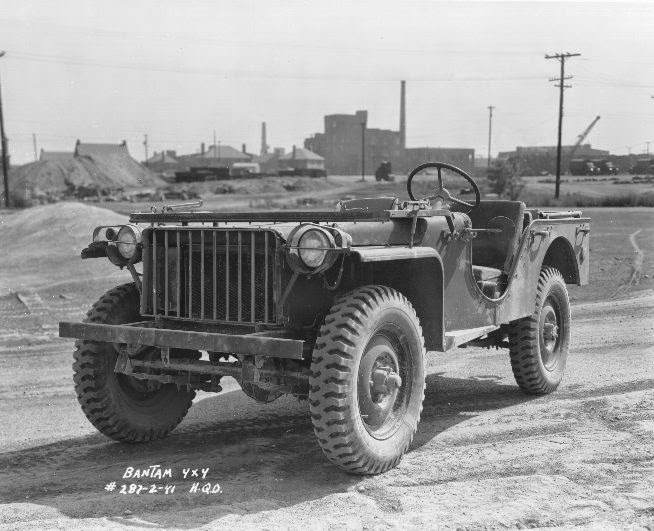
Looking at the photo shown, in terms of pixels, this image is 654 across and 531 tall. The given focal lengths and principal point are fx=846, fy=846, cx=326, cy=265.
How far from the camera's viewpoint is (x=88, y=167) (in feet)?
283

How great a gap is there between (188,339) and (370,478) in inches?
52.5

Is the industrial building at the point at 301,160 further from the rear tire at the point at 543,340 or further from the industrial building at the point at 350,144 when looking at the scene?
the rear tire at the point at 543,340

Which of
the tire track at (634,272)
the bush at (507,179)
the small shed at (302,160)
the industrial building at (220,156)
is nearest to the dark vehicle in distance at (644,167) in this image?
the tire track at (634,272)

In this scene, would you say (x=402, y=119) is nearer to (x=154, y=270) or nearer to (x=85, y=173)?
(x=85, y=173)

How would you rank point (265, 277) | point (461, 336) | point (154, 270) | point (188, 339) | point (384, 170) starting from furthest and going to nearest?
point (384, 170) < point (461, 336) < point (154, 270) < point (265, 277) < point (188, 339)

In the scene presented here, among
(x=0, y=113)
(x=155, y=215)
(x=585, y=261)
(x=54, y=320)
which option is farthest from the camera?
(x=0, y=113)

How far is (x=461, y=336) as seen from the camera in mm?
5793

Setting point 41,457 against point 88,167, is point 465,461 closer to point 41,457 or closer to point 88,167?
point 41,457

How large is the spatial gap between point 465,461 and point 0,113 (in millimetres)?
43179

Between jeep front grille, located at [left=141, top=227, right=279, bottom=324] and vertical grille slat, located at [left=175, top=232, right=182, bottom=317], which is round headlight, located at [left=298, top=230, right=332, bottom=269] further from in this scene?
vertical grille slat, located at [left=175, top=232, right=182, bottom=317]

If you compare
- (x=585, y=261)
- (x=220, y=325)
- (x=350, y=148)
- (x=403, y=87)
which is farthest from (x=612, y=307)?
(x=350, y=148)

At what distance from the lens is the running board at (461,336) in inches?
223

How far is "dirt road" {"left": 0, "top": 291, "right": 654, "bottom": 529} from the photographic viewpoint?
437 centimetres

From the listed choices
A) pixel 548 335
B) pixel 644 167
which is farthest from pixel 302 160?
pixel 548 335
